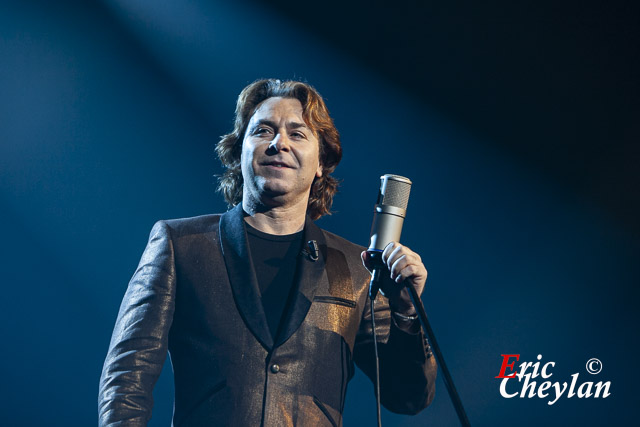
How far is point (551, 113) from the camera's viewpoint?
3449 mm

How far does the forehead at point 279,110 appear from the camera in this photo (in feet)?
6.14

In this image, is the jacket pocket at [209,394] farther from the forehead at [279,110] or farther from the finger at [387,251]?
the forehead at [279,110]

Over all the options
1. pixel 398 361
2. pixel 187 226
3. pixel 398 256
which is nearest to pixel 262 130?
pixel 187 226

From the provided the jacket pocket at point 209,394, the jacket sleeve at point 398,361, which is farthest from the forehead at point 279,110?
the jacket pocket at point 209,394

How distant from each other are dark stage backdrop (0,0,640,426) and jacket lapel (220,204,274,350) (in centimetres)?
147

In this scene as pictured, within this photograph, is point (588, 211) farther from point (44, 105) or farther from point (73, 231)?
point (44, 105)

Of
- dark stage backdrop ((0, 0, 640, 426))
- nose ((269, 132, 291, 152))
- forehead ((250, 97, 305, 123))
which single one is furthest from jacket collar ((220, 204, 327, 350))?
dark stage backdrop ((0, 0, 640, 426))

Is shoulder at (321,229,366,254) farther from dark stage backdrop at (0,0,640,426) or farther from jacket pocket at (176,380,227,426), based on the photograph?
dark stage backdrop at (0,0,640,426)

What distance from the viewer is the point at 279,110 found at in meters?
1.89

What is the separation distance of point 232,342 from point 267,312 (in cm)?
15

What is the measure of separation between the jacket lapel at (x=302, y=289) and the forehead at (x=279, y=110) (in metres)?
0.39

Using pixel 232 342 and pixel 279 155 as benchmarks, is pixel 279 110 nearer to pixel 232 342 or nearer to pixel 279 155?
pixel 279 155

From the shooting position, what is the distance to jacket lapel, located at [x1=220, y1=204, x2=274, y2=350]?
5.00ft

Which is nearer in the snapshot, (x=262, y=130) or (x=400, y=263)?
(x=400, y=263)
